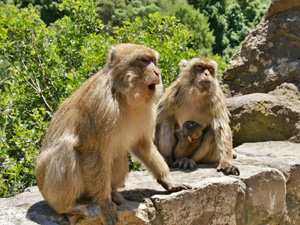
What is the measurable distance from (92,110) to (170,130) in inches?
75.6

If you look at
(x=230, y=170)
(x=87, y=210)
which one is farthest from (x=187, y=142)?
(x=87, y=210)

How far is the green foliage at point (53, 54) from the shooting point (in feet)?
21.3

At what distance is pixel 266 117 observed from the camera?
582cm

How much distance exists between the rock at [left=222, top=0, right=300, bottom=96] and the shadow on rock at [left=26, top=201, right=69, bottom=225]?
154 inches

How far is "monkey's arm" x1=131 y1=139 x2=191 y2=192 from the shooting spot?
147 inches

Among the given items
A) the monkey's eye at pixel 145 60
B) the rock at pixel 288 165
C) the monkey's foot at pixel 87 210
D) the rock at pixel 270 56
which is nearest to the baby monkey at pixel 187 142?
the rock at pixel 288 165

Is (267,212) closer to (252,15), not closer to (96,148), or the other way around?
(96,148)

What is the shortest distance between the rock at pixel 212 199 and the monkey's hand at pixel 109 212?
73mm

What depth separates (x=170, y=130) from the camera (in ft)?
16.6

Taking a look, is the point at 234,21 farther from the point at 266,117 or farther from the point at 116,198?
the point at 116,198

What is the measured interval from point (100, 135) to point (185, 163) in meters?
1.78

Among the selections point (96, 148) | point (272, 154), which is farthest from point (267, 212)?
point (96, 148)

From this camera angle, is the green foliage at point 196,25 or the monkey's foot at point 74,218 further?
the green foliage at point 196,25

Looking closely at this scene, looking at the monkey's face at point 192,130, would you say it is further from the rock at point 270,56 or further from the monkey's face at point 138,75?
the rock at point 270,56
